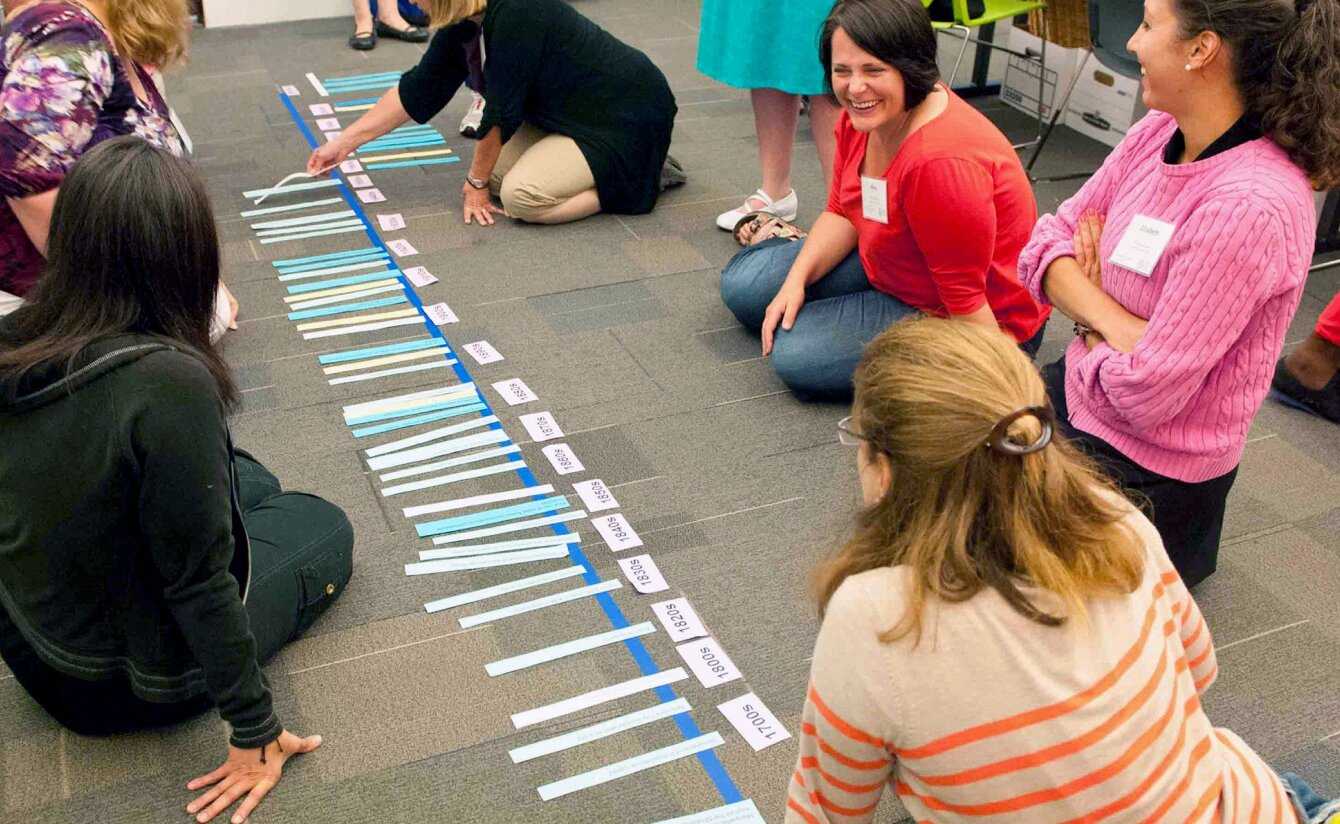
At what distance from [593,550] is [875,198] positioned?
3.48ft

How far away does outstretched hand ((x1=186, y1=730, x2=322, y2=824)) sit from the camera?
193 centimetres

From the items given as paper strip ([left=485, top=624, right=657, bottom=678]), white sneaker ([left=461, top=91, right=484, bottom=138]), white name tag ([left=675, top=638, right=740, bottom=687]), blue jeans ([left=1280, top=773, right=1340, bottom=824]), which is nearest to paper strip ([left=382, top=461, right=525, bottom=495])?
paper strip ([left=485, top=624, right=657, bottom=678])

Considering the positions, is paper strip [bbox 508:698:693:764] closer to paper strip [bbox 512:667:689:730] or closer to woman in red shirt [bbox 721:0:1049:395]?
paper strip [bbox 512:667:689:730]

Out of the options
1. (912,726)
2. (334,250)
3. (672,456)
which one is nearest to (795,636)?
(672,456)

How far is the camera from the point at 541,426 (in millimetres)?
3027

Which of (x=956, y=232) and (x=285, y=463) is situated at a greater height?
(x=956, y=232)

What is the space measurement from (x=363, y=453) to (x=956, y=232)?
1427mm

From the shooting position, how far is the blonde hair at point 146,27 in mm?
2850

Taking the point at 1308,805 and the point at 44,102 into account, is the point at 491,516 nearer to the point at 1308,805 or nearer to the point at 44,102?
the point at 44,102

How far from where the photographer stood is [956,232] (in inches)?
108

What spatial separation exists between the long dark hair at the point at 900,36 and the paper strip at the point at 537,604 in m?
1.27

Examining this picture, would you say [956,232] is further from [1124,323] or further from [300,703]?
[300,703]

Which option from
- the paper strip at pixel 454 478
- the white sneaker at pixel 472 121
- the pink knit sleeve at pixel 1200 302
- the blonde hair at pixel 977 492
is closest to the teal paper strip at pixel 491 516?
the paper strip at pixel 454 478

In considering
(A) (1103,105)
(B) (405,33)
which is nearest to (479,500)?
(A) (1103,105)
